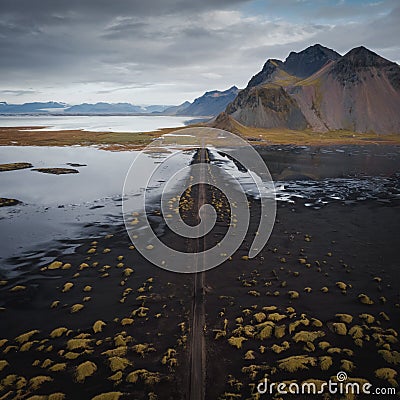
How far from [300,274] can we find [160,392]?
10.1m

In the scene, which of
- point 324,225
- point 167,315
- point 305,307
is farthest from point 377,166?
point 167,315

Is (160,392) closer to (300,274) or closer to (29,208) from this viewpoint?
(300,274)

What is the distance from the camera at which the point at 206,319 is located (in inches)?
515

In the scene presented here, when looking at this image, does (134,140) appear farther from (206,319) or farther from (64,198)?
(206,319)

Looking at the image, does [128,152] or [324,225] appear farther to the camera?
[128,152]

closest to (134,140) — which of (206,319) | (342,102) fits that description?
(206,319)

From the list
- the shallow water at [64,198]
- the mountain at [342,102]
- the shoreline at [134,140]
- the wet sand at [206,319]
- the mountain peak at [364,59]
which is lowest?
the wet sand at [206,319]

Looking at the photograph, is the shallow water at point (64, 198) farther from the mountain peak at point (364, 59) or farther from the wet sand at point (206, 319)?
the mountain peak at point (364, 59)

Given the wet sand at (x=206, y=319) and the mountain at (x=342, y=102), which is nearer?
the wet sand at (x=206, y=319)

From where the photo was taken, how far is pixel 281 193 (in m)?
34.8

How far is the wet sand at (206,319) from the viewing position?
1018 centimetres

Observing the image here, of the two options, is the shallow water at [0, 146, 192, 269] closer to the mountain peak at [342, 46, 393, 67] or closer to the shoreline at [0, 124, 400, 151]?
the shoreline at [0, 124, 400, 151]

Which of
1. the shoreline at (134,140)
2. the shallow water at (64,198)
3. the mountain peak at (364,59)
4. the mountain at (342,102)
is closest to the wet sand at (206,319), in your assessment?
the shallow water at (64,198)

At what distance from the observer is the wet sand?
1018 cm
